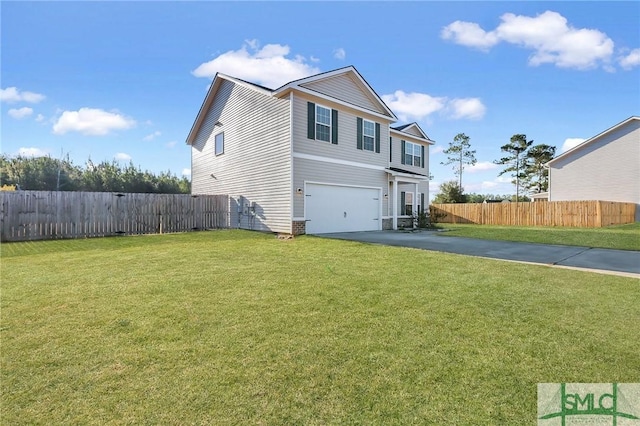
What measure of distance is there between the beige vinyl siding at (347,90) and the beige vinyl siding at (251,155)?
2.02 metres

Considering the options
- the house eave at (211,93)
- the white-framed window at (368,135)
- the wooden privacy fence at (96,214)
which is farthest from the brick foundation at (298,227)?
the wooden privacy fence at (96,214)

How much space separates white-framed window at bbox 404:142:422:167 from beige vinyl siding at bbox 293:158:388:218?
16.7 ft

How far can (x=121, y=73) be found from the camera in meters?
15.1

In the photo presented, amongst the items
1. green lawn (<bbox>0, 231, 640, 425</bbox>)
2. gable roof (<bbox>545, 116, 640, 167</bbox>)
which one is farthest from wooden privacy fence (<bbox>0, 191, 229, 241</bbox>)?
gable roof (<bbox>545, 116, 640, 167</bbox>)

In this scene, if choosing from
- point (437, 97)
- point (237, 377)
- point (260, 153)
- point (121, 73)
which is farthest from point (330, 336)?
point (437, 97)

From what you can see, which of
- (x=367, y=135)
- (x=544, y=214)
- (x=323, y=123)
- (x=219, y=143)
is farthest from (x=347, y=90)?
(x=544, y=214)

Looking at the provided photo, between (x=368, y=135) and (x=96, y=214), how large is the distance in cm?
1267

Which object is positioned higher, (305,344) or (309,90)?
(309,90)

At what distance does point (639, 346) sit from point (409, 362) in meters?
2.33

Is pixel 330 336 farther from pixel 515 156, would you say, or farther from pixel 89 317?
pixel 515 156

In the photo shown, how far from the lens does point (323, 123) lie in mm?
13680

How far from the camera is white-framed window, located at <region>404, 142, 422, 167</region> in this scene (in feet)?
67.6

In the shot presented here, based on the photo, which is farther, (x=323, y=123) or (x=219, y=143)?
(x=219, y=143)

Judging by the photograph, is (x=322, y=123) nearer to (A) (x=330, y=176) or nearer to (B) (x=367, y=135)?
(A) (x=330, y=176)
